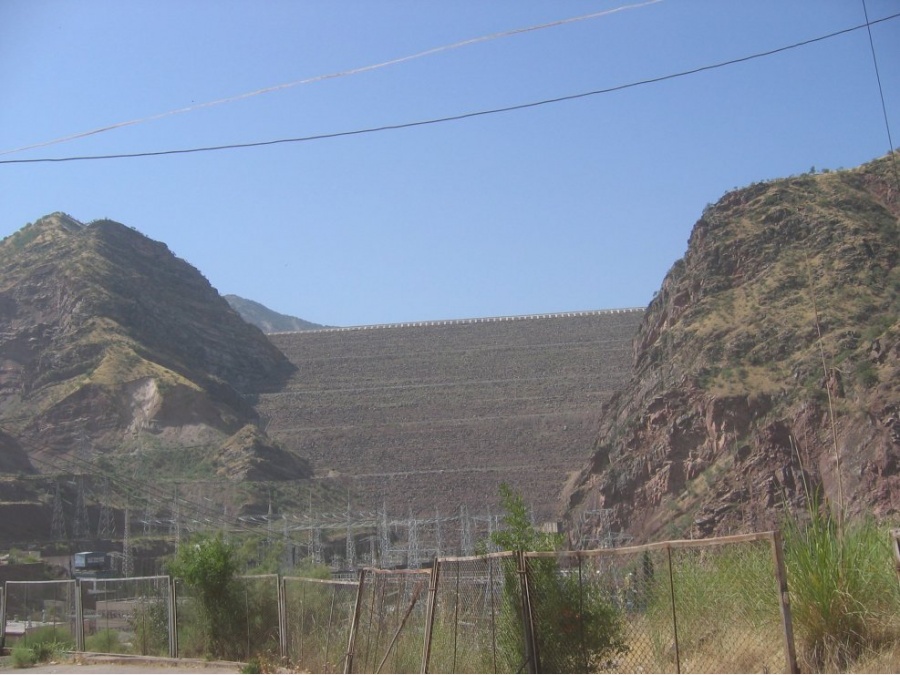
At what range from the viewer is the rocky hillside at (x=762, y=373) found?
50.7m

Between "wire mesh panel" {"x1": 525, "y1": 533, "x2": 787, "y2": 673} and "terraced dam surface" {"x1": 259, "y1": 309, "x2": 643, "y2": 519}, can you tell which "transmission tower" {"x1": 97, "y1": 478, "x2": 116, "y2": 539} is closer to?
"terraced dam surface" {"x1": 259, "y1": 309, "x2": 643, "y2": 519}

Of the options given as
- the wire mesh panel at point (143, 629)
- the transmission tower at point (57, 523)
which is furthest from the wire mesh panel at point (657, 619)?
the transmission tower at point (57, 523)

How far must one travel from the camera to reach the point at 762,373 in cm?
6047

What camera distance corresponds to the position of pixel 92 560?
4928cm

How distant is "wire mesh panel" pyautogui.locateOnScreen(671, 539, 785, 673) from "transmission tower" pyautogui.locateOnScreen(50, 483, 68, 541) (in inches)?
2198

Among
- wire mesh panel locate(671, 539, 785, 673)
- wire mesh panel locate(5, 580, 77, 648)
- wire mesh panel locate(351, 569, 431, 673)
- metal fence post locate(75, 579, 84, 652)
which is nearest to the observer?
wire mesh panel locate(671, 539, 785, 673)

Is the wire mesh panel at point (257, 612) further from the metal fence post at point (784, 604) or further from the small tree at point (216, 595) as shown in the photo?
the metal fence post at point (784, 604)

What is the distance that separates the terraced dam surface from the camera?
91.4 m

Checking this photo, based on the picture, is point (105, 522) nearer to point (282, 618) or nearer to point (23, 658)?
point (23, 658)

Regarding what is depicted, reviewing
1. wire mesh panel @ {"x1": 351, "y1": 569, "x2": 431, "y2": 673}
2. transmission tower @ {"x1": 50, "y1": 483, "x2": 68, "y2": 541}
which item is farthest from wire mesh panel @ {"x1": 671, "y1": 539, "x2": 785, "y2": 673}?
transmission tower @ {"x1": 50, "y1": 483, "x2": 68, "y2": 541}

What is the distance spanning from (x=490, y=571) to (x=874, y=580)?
11.1 ft

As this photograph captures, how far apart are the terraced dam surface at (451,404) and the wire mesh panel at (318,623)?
5981 cm

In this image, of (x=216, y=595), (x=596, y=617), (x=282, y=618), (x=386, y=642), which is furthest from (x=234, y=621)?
(x=596, y=617)

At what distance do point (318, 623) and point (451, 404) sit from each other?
9721 centimetres
